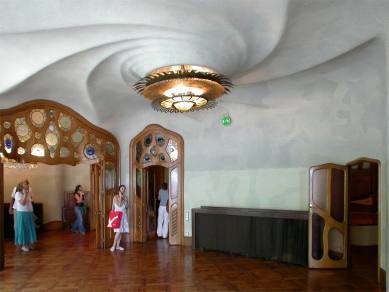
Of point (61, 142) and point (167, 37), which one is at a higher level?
point (167, 37)

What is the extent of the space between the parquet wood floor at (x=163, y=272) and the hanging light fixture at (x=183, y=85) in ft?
9.30

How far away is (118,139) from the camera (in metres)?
8.04

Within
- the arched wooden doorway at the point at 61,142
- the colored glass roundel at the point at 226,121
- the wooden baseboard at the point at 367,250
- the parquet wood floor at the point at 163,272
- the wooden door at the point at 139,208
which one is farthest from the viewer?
the wooden door at the point at 139,208

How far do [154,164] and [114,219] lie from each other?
1.70 m

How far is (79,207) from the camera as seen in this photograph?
916cm

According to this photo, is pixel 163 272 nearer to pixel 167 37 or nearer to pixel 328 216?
pixel 328 216

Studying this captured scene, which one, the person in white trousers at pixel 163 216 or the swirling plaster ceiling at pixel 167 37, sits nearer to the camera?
the swirling plaster ceiling at pixel 167 37

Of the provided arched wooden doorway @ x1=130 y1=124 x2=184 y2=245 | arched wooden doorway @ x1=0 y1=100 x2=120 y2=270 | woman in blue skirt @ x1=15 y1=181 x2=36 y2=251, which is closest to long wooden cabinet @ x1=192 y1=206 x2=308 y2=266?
arched wooden doorway @ x1=130 y1=124 x2=184 y2=245

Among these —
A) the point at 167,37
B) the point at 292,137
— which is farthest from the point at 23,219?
the point at 292,137

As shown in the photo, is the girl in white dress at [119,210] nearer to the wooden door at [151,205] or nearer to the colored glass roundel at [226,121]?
the wooden door at [151,205]

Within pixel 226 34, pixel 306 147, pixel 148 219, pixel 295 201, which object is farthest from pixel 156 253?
→ pixel 226 34

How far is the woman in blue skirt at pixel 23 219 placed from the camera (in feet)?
22.1

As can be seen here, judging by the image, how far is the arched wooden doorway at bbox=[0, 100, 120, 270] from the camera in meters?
6.01

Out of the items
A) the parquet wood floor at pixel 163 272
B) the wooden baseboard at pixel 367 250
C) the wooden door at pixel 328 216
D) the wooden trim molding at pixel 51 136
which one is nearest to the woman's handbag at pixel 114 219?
the parquet wood floor at pixel 163 272
